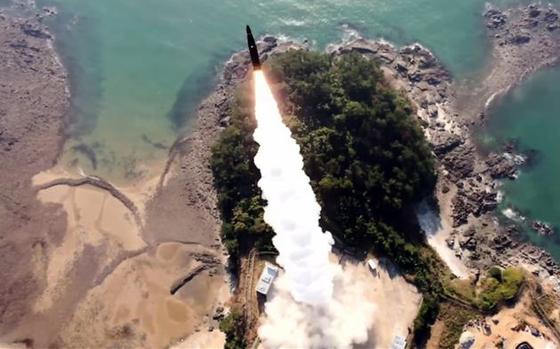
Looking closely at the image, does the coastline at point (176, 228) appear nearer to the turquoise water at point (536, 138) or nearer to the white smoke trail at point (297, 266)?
the turquoise water at point (536, 138)

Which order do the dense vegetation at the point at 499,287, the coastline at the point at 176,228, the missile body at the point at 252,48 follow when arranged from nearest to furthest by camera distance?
the missile body at the point at 252,48 → the dense vegetation at the point at 499,287 → the coastline at the point at 176,228

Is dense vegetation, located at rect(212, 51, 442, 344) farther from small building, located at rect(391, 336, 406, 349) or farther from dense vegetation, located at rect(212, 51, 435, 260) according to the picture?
small building, located at rect(391, 336, 406, 349)

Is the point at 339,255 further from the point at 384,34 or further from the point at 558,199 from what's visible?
the point at 384,34

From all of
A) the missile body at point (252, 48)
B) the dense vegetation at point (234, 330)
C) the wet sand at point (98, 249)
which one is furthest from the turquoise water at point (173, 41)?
the missile body at point (252, 48)

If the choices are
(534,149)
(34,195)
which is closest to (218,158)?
(34,195)

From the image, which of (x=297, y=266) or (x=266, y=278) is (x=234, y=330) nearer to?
(x=266, y=278)

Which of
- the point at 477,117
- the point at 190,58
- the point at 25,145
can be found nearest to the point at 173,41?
the point at 190,58
